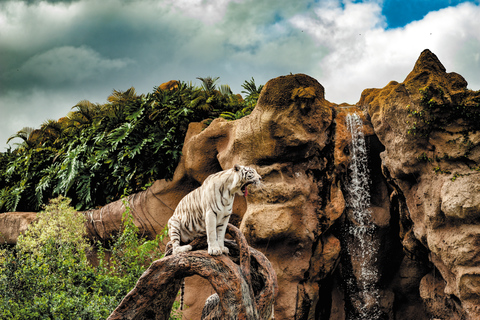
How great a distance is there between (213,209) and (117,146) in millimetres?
7555

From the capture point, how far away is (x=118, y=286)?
6777 mm

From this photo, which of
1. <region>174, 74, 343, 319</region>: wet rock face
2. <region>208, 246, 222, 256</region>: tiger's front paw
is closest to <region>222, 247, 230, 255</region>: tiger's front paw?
<region>208, 246, 222, 256</region>: tiger's front paw

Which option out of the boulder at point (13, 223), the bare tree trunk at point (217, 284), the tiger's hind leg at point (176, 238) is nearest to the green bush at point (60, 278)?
the bare tree trunk at point (217, 284)

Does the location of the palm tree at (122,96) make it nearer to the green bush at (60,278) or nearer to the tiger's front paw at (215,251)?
the green bush at (60,278)

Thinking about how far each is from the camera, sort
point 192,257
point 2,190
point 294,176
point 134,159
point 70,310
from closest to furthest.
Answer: point 192,257 → point 70,310 → point 294,176 → point 134,159 → point 2,190

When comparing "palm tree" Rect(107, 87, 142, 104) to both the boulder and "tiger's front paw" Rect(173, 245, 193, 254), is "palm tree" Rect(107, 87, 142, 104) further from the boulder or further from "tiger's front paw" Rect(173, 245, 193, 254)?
"tiger's front paw" Rect(173, 245, 193, 254)

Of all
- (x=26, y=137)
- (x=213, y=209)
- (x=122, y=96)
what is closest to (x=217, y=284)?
(x=213, y=209)

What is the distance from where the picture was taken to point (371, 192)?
8.45 metres

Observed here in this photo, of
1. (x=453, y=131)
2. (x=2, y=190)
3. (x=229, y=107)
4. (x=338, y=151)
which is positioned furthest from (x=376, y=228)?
(x=2, y=190)

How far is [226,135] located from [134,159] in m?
3.33

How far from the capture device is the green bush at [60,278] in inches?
209

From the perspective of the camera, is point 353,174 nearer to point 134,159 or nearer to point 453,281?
point 453,281

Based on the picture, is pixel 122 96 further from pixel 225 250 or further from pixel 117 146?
→ pixel 225 250

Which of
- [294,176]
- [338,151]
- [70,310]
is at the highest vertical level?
[338,151]
